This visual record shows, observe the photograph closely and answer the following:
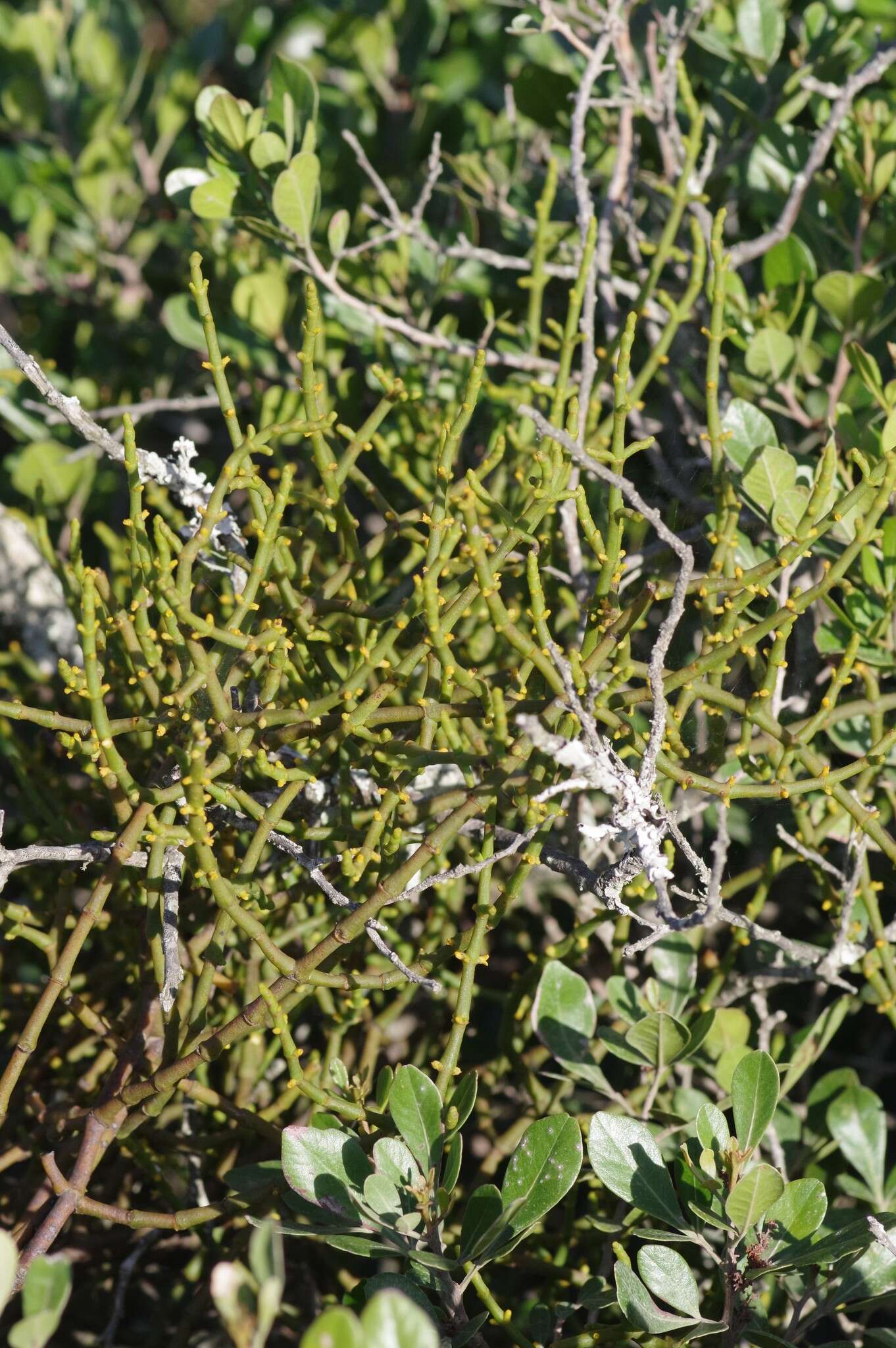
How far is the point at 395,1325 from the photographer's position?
2.02ft

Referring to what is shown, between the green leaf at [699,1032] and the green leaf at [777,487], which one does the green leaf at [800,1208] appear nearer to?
the green leaf at [699,1032]

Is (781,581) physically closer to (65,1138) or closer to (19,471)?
(65,1138)

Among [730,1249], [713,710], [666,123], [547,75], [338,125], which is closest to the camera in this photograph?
[730,1249]

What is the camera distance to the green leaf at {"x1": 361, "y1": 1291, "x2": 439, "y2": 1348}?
0.61m

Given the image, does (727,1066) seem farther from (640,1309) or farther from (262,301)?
(262,301)

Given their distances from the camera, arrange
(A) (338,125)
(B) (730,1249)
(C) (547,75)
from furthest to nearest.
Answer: (A) (338,125) < (C) (547,75) < (B) (730,1249)

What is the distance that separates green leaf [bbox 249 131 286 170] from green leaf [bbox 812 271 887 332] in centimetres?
58

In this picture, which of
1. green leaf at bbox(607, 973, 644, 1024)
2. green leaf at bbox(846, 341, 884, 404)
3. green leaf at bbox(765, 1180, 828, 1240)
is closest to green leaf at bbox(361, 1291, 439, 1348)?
green leaf at bbox(765, 1180, 828, 1240)

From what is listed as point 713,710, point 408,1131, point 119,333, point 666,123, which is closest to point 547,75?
point 666,123

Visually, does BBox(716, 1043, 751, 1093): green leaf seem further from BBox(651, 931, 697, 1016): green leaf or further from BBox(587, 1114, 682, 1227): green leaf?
BBox(587, 1114, 682, 1227): green leaf

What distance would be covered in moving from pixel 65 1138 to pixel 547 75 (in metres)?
1.34

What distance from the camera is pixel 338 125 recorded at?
177 cm

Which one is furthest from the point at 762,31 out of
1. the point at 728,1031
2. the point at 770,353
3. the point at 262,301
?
the point at 728,1031

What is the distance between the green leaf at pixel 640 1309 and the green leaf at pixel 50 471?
1122 millimetres
